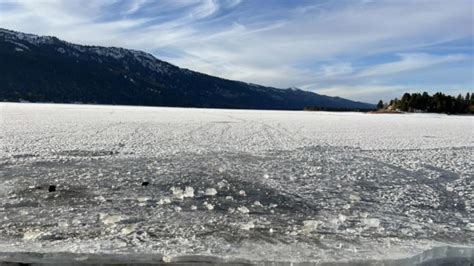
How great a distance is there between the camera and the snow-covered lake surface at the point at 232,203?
367cm

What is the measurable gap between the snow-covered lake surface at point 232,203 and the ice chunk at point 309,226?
10mm

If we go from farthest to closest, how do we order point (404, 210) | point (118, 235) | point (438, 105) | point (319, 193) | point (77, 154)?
1. point (438, 105)
2. point (77, 154)
3. point (319, 193)
4. point (404, 210)
5. point (118, 235)

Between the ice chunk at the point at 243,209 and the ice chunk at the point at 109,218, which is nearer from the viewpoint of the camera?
the ice chunk at the point at 109,218

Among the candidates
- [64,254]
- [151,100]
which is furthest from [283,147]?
[151,100]

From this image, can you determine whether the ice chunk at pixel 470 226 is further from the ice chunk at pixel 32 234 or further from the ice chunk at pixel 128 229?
the ice chunk at pixel 32 234

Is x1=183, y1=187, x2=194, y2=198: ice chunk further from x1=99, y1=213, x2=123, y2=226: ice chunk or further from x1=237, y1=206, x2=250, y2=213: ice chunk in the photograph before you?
x1=99, y1=213, x2=123, y2=226: ice chunk

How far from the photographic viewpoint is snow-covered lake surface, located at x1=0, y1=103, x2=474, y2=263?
144 inches

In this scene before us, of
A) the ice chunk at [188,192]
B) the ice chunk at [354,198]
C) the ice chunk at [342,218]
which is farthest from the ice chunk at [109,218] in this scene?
the ice chunk at [354,198]

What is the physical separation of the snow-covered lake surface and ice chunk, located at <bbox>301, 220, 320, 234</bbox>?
0.01 m

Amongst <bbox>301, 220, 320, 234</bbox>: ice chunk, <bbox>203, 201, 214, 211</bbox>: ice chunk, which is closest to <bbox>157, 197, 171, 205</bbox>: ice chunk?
<bbox>203, 201, 214, 211</bbox>: ice chunk

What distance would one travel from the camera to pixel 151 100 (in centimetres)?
18325

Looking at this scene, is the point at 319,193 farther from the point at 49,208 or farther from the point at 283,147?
the point at 283,147

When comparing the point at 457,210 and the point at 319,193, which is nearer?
the point at 457,210

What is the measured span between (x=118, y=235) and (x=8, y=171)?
11.7 feet
